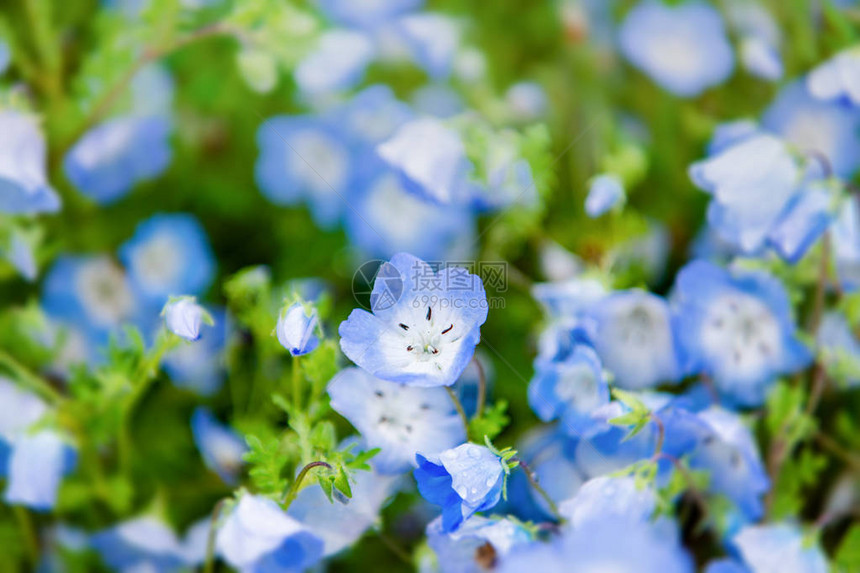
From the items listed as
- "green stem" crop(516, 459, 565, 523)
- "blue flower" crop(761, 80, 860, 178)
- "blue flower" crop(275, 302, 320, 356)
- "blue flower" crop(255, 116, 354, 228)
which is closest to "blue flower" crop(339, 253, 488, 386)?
"blue flower" crop(275, 302, 320, 356)

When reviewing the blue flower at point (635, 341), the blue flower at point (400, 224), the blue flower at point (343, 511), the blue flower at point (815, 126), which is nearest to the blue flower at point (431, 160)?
the blue flower at point (400, 224)

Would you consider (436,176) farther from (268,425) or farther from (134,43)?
(134,43)

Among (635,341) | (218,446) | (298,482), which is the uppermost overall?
(298,482)

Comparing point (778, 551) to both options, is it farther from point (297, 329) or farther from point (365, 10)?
point (365, 10)

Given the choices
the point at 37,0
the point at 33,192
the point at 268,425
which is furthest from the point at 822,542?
the point at 37,0

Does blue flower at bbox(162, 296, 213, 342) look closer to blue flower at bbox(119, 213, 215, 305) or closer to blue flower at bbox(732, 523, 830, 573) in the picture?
blue flower at bbox(119, 213, 215, 305)

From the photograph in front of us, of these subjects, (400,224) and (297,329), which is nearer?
(297,329)

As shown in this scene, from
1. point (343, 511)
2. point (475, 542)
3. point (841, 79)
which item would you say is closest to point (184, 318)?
point (343, 511)
